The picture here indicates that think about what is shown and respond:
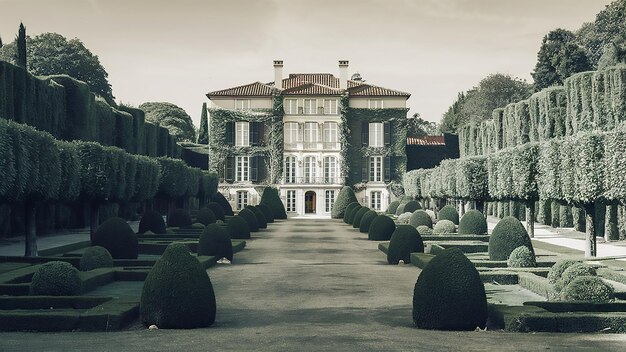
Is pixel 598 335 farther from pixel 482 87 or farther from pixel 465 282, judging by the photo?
pixel 482 87

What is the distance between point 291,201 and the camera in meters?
84.1

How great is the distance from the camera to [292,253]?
33625 mm

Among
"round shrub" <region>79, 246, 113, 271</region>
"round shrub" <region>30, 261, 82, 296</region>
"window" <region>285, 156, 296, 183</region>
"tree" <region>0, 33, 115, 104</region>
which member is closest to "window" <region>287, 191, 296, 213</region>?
"window" <region>285, 156, 296, 183</region>

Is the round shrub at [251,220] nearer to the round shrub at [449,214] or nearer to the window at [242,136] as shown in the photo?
the round shrub at [449,214]

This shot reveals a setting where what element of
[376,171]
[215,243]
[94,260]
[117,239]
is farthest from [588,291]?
[376,171]

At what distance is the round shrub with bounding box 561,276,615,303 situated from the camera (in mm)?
17109

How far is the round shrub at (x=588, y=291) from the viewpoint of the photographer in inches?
674

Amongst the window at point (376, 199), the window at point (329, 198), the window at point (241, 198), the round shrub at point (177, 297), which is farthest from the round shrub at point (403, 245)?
the window at point (241, 198)

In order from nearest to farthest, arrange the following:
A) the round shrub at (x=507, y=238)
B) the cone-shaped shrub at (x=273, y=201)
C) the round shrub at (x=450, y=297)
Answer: the round shrub at (x=450, y=297) < the round shrub at (x=507, y=238) < the cone-shaped shrub at (x=273, y=201)

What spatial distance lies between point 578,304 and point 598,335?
1623 millimetres

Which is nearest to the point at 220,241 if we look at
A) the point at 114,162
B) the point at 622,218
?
the point at 114,162

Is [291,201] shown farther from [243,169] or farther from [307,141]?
[307,141]

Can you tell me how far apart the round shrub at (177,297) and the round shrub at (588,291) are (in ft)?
24.7

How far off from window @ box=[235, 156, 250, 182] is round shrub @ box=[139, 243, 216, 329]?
69913mm
